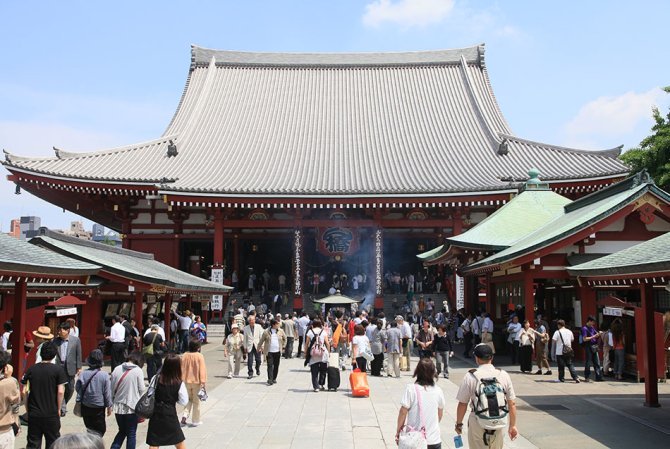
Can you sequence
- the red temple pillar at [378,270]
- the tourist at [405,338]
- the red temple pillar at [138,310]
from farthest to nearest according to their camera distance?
1. the red temple pillar at [378,270]
2. the red temple pillar at [138,310]
3. the tourist at [405,338]

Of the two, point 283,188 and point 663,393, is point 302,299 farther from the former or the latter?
point 663,393

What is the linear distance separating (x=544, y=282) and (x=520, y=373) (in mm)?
5761

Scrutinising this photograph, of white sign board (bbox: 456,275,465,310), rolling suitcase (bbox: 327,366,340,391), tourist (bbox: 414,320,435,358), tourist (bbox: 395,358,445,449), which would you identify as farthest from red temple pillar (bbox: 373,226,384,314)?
tourist (bbox: 395,358,445,449)

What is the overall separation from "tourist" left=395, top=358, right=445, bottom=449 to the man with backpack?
25 cm

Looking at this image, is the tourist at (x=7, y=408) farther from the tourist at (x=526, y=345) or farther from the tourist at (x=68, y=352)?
the tourist at (x=526, y=345)

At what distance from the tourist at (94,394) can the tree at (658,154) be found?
26.3 metres

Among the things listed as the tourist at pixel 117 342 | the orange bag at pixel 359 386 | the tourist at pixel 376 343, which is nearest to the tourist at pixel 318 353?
the orange bag at pixel 359 386

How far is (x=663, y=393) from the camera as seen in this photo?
13375 mm

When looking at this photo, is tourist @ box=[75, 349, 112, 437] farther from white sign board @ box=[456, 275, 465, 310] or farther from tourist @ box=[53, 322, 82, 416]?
white sign board @ box=[456, 275, 465, 310]

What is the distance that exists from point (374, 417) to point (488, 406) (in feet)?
17.9

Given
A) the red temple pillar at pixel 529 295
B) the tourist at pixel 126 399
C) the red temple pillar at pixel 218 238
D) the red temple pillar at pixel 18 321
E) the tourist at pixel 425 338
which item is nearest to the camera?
the tourist at pixel 126 399

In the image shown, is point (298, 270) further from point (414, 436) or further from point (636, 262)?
point (414, 436)

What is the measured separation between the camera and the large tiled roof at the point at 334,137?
98.7ft

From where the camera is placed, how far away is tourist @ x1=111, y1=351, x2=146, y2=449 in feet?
26.4
